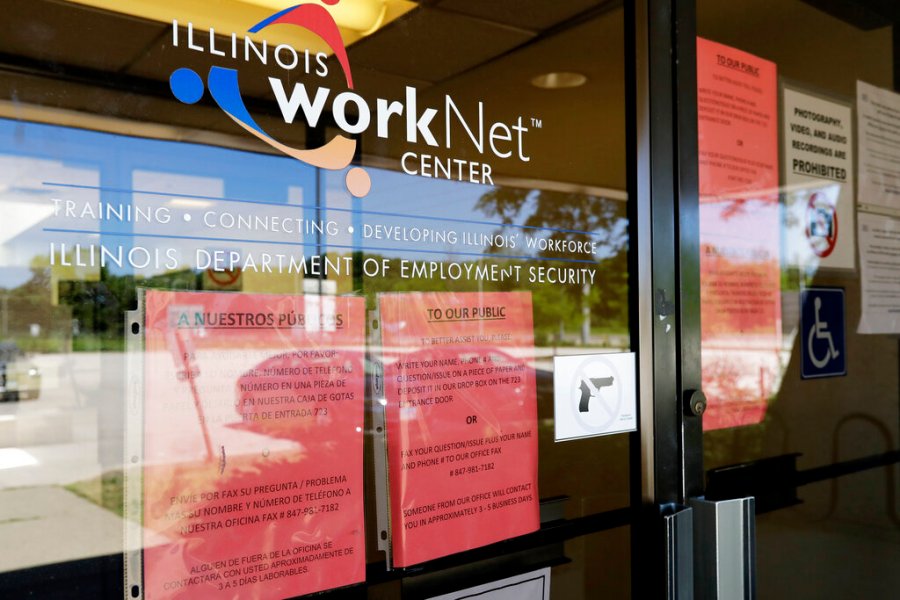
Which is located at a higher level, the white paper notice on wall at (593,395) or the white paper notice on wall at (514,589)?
the white paper notice on wall at (593,395)

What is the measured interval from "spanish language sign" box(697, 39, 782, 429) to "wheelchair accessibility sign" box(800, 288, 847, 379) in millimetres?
137

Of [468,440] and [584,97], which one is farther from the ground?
[584,97]

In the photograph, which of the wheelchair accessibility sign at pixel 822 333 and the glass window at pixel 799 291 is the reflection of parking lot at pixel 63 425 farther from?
the wheelchair accessibility sign at pixel 822 333

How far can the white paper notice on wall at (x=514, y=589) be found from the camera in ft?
4.26

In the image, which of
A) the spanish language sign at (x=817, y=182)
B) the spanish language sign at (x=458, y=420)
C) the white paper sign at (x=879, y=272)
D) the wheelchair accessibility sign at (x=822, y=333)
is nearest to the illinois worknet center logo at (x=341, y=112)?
the spanish language sign at (x=458, y=420)

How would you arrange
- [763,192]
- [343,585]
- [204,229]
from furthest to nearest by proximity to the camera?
[763,192] → [343,585] → [204,229]

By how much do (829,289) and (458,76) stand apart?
4.19 ft

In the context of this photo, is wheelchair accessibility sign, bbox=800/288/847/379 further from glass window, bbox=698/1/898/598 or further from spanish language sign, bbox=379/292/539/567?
spanish language sign, bbox=379/292/539/567

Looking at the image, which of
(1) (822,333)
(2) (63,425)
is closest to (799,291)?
(1) (822,333)

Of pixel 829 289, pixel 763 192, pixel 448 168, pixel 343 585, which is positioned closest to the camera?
pixel 343 585

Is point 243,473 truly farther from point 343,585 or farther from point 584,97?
point 584,97

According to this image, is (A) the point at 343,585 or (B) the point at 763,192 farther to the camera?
(B) the point at 763,192

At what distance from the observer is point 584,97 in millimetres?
1494

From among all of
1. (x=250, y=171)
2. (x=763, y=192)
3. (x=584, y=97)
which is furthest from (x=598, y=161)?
(x=250, y=171)
